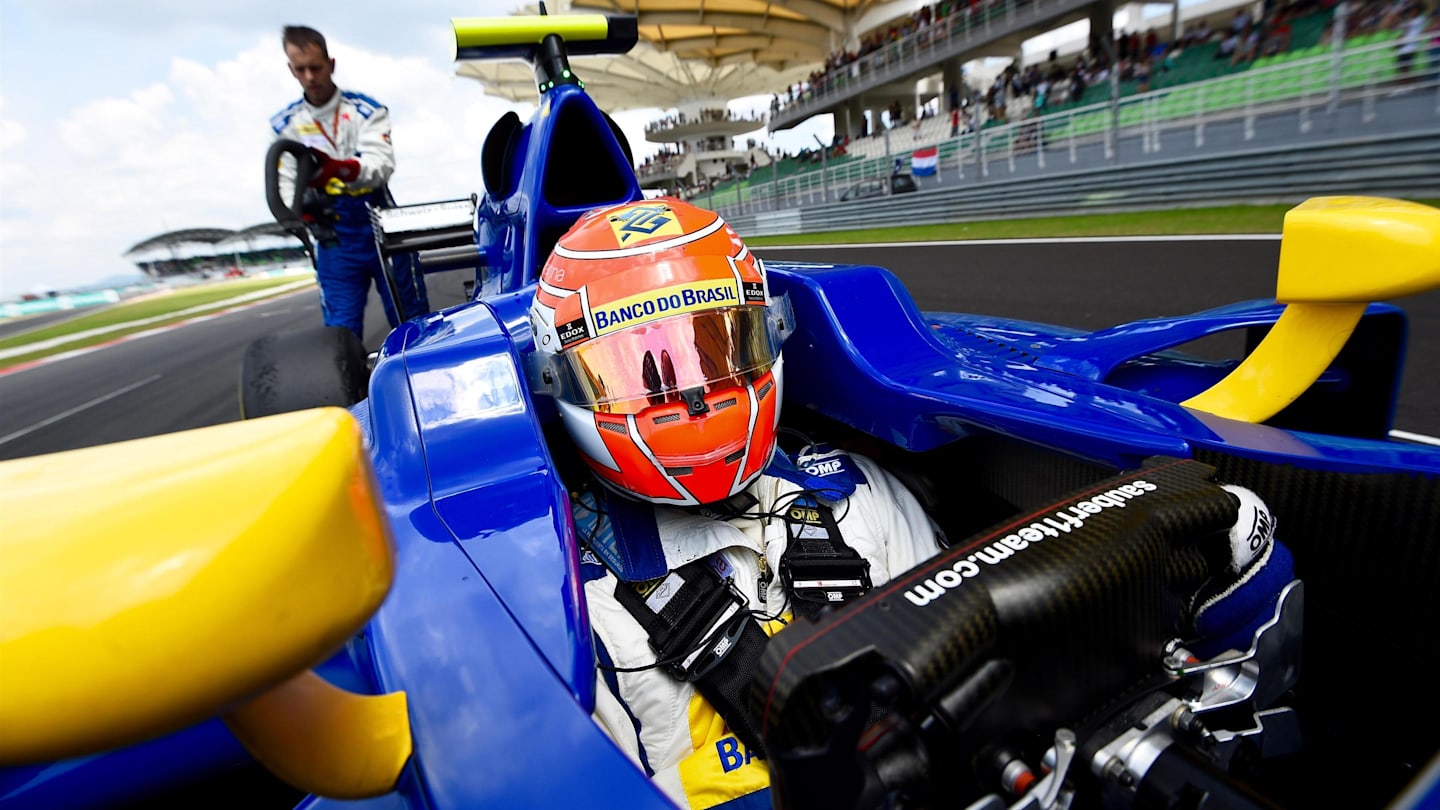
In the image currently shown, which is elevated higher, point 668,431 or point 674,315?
point 674,315

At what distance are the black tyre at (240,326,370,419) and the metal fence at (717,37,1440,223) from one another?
31.8 feet

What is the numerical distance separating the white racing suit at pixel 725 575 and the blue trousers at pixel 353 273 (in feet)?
11.3

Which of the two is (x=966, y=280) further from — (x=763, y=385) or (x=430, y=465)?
(x=430, y=465)

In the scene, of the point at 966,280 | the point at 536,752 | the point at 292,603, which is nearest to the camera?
the point at 292,603

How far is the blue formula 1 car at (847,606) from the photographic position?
1.20 feet

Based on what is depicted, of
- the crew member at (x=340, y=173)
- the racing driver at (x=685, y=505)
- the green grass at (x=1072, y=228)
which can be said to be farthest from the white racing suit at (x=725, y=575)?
the green grass at (x=1072, y=228)

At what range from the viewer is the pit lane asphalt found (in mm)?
4031

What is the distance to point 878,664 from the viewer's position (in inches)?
24.1

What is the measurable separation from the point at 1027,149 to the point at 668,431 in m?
14.1

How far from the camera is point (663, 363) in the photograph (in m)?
1.34

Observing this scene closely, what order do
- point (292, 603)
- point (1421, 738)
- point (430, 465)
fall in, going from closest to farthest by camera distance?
point (292, 603), point (1421, 738), point (430, 465)

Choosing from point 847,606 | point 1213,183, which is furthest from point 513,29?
point 1213,183

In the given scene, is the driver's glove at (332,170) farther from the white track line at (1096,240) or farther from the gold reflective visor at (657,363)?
the white track line at (1096,240)

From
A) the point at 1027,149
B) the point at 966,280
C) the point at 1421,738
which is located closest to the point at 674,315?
the point at 1421,738
